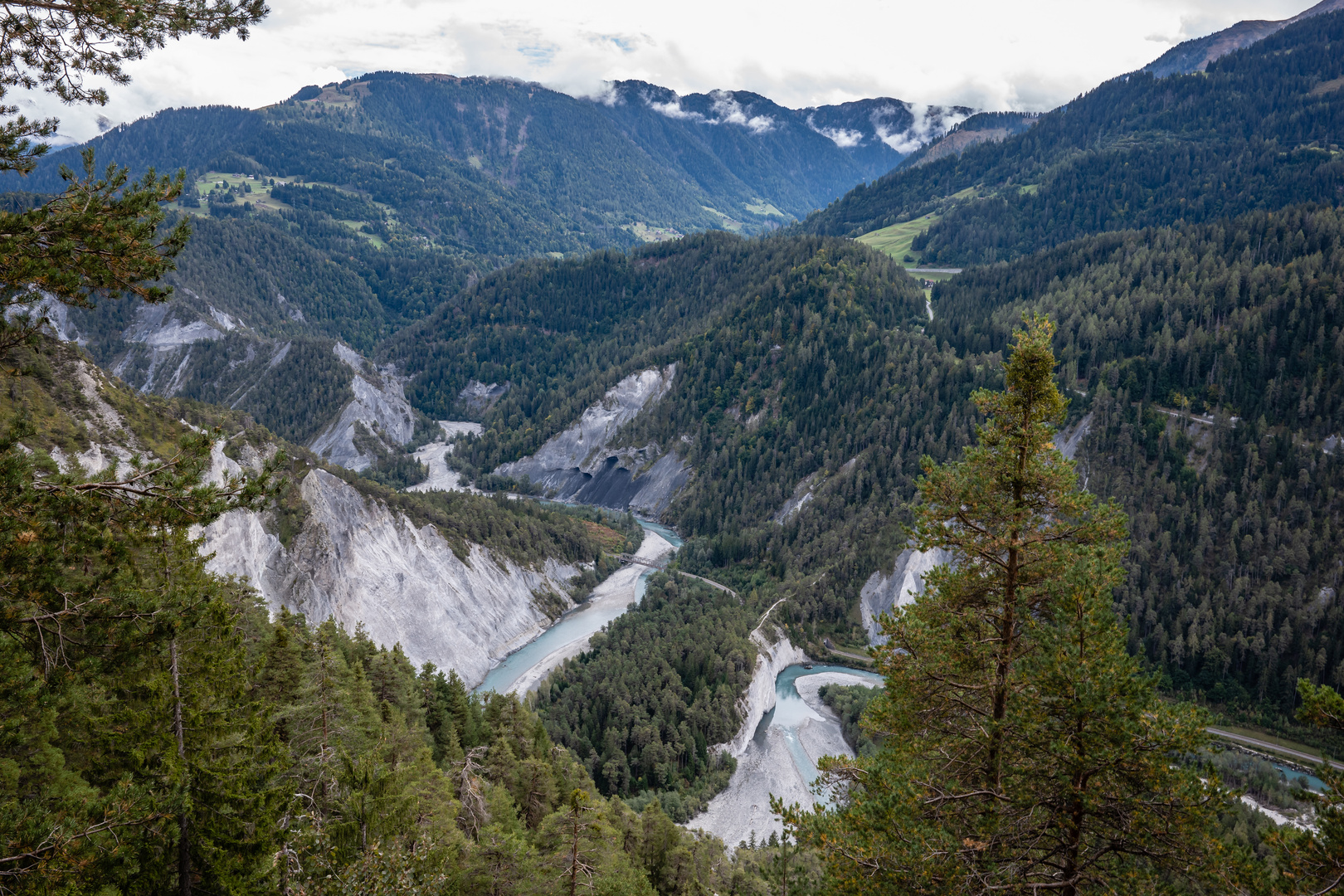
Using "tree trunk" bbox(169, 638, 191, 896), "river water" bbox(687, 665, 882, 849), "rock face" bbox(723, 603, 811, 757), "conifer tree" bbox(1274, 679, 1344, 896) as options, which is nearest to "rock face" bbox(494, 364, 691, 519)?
"rock face" bbox(723, 603, 811, 757)

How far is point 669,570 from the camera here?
429ft

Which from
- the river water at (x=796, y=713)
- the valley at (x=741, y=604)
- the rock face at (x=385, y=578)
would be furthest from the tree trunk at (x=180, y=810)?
the river water at (x=796, y=713)

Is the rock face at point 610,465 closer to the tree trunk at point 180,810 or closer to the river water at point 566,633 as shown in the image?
the river water at point 566,633

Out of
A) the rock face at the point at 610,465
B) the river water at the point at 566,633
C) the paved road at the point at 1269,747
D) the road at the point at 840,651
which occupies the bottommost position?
the paved road at the point at 1269,747

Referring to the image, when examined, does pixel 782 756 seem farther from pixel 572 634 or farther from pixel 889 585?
pixel 889 585

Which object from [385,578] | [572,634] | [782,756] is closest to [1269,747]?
[782,756]

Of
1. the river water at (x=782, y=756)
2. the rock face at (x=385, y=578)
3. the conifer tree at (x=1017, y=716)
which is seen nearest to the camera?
the conifer tree at (x=1017, y=716)

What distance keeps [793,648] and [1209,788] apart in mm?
96684

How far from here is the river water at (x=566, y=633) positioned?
92.7 m

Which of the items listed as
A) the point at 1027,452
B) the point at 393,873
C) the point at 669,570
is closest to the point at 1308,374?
the point at 669,570

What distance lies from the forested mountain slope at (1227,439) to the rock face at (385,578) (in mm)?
75426

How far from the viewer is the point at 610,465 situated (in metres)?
187

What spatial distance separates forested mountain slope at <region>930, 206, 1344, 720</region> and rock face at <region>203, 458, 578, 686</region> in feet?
247

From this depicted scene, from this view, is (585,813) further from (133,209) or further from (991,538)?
(133,209)
